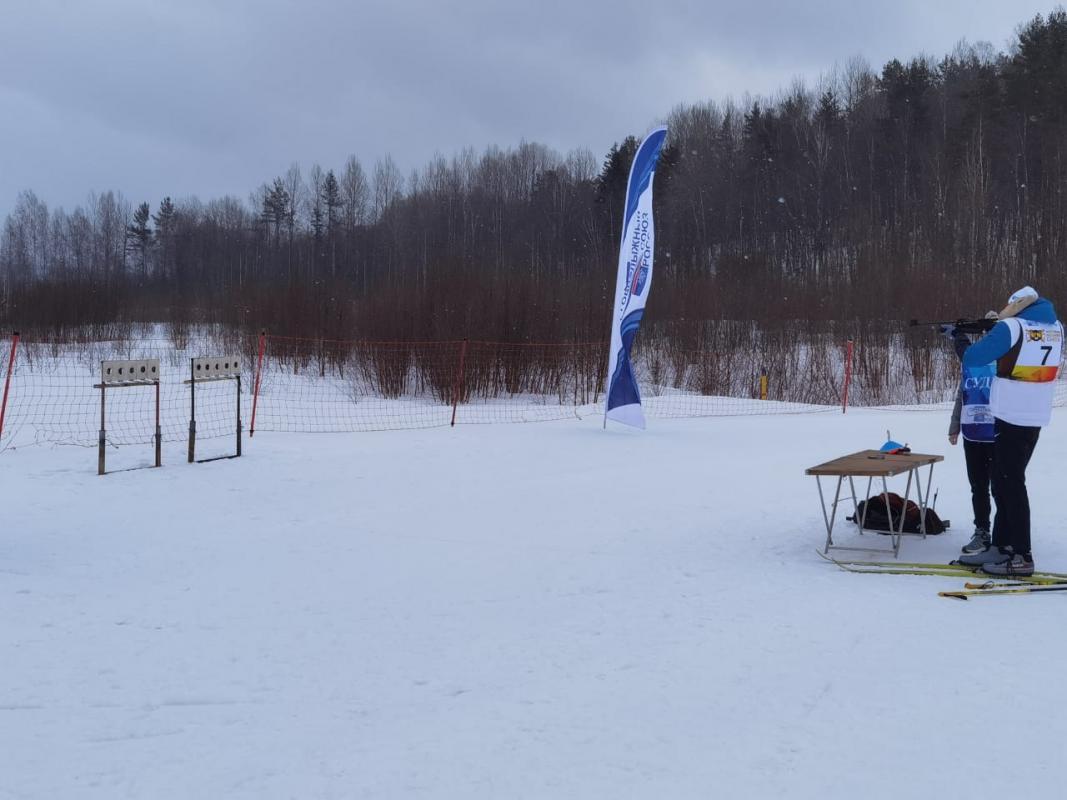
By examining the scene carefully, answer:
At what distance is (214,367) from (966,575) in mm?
8382

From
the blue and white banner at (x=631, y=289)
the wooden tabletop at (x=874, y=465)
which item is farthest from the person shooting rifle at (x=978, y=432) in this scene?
the blue and white banner at (x=631, y=289)

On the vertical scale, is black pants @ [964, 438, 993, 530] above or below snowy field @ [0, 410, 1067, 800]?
above

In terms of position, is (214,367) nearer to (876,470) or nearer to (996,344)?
(876,470)

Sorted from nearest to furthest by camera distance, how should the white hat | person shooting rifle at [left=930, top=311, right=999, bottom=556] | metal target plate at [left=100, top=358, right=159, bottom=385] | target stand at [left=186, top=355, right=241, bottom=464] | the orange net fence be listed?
the white hat < person shooting rifle at [left=930, top=311, right=999, bottom=556] < metal target plate at [left=100, top=358, right=159, bottom=385] < target stand at [left=186, top=355, right=241, bottom=464] < the orange net fence

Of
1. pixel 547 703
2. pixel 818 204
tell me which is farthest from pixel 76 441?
pixel 818 204

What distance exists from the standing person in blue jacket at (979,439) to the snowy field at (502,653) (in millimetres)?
305

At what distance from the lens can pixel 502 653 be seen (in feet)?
14.3

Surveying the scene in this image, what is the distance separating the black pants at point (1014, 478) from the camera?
5.53 metres

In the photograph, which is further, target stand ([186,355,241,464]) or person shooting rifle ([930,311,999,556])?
target stand ([186,355,241,464])

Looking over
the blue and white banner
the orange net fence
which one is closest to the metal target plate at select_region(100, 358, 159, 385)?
the orange net fence

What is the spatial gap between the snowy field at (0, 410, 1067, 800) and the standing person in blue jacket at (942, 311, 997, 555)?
305 millimetres

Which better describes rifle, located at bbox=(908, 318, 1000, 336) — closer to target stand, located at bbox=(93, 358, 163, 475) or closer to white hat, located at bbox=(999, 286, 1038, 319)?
white hat, located at bbox=(999, 286, 1038, 319)

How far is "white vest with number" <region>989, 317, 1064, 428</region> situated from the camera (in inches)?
216

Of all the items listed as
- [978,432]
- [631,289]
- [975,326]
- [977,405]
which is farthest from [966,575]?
[631,289]
